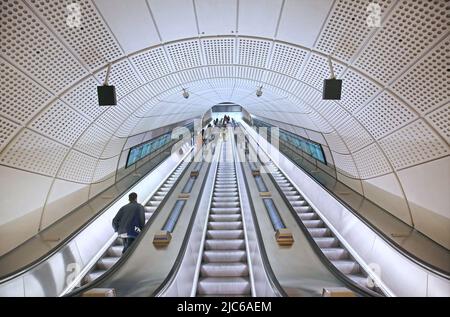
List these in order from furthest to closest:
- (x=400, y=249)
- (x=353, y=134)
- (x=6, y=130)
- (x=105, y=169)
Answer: (x=105, y=169) → (x=353, y=134) → (x=400, y=249) → (x=6, y=130)

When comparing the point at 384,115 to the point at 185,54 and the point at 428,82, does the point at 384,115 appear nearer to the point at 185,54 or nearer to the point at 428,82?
the point at 428,82

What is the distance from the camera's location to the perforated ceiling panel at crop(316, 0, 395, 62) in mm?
3126

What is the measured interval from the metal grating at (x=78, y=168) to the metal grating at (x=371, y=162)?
598 centimetres

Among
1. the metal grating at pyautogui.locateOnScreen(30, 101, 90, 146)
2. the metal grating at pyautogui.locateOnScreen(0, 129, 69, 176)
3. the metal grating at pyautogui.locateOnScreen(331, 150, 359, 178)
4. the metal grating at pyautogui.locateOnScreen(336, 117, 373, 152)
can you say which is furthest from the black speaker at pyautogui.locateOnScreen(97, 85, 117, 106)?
the metal grating at pyautogui.locateOnScreen(331, 150, 359, 178)

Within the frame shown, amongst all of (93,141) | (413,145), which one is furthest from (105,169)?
(413,145)

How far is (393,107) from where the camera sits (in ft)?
13.0

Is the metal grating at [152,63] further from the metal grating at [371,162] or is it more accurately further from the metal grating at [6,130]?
the metal grating at [371,162]

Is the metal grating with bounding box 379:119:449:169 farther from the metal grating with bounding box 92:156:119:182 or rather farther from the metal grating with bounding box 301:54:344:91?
the metal grating with bounding box 92:156:119:182

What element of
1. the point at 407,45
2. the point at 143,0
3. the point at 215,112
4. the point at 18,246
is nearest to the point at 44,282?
the point at 18,246

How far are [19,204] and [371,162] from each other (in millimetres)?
6554

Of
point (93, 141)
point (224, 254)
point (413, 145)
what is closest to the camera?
point (413, 145)

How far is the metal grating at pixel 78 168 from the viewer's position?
5094 mm

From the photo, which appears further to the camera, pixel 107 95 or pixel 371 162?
pixel 371 162

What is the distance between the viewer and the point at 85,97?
4375 millimetres
